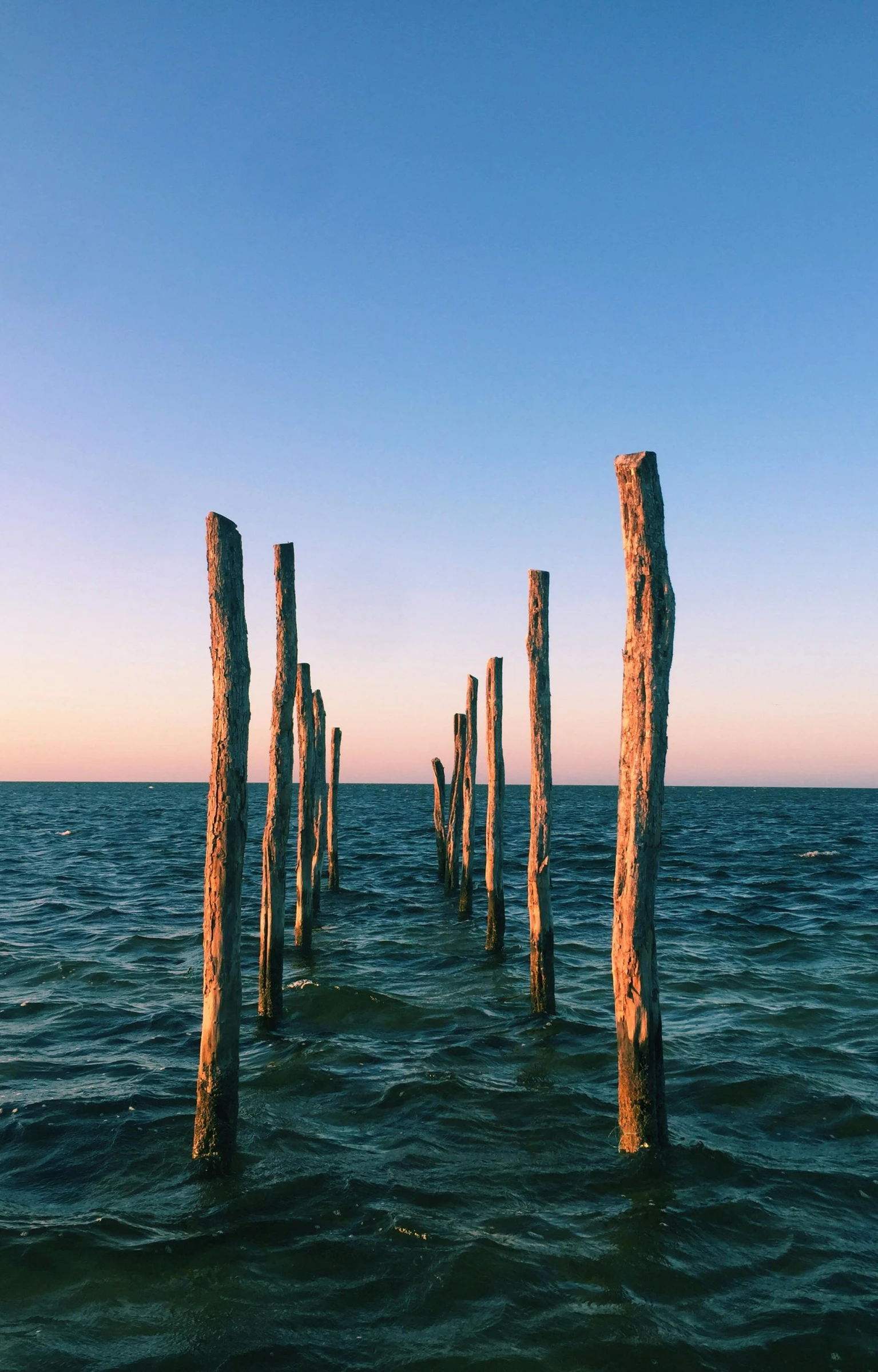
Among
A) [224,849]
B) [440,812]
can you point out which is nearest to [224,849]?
[224,849]

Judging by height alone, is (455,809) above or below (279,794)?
below

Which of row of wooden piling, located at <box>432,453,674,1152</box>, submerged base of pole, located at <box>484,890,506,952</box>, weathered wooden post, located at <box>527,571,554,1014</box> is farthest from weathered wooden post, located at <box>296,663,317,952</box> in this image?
row of wooden piling, located at <box>432,453,674,1152</box>

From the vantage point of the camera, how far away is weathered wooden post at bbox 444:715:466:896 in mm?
18031

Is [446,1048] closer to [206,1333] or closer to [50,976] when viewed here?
[206,1333]

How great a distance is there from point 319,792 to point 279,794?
669 cm

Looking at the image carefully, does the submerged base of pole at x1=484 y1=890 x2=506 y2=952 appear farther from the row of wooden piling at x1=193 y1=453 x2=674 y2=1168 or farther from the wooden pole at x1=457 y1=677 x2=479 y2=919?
the row of wooden piling at x1=193 y1=453 x2=674 y2=1168

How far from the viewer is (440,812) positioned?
21891 mm

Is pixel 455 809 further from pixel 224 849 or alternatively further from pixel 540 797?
pixel 224 849

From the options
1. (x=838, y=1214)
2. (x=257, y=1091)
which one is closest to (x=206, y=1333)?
(x=257, y=1091)

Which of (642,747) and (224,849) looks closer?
(642,747)

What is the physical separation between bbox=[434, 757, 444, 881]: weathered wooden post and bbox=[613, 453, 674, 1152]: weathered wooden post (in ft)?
48.2

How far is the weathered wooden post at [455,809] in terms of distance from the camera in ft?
59.2

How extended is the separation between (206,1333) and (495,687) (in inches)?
368

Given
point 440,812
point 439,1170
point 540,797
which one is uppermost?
point 540,797
